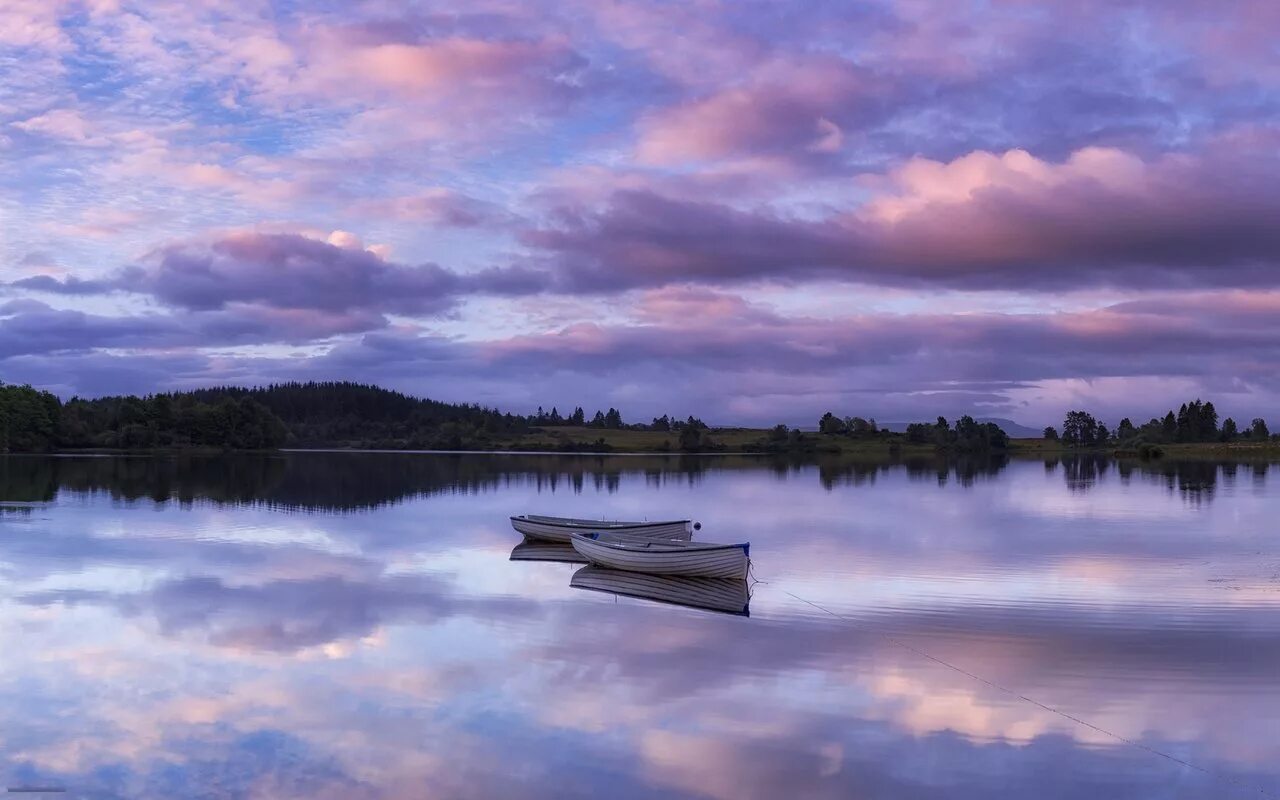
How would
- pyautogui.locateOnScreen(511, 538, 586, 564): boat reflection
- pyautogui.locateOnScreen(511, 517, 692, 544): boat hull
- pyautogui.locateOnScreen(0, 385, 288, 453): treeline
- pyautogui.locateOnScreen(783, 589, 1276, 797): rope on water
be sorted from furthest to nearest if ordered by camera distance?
pyautogui.locateOnScreen(0, 385, 288, 453): treeline < pyautogui.locateOnScreen(511, 517, 692, 544): boat hull < pyautogui.locateOnScreen(511, 538, 586, 564): boat reflection < pyautogui.locateOnScreen(783, 589, 1276, 797): rope on water

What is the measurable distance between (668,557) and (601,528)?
9478mm

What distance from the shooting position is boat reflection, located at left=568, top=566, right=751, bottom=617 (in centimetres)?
2638

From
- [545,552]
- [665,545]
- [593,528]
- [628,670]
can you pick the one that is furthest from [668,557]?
[628,670]

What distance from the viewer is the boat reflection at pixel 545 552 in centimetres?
3628

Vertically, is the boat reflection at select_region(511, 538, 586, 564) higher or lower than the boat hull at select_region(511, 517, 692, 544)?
lower

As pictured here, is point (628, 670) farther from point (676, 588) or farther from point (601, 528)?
point (601, 528)

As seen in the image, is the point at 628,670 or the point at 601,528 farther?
the point at 601,528

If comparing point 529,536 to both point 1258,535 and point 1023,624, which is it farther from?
point 1258,535

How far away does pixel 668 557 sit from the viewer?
3056 cm

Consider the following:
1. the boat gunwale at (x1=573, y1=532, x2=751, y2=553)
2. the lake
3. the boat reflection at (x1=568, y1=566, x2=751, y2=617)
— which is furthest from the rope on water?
the boat gunwale at (x1=573, y1=532, x2=751, y2=553)

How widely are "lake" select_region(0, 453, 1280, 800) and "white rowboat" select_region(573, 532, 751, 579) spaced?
130 centimetres

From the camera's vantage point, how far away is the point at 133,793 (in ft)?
40.4

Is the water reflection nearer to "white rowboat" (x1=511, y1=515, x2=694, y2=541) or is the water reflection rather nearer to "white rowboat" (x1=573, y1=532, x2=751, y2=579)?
"white rowboat" (x1=511, y1=515, x2=694, y2=541)

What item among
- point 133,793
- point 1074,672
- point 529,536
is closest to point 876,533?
point 529,536
